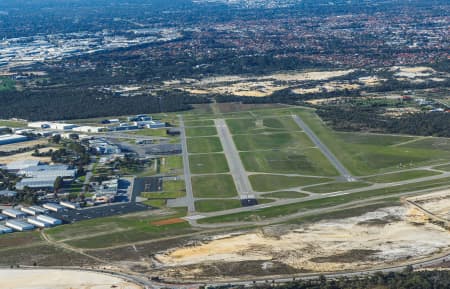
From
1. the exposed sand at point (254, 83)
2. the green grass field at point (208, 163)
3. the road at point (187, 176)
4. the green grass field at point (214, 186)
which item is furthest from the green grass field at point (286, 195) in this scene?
the exposed sand at point (254, 83)

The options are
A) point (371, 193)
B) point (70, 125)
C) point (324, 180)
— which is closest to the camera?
point (371, 193)

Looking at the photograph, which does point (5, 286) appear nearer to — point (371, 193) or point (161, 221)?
point (161, 221)

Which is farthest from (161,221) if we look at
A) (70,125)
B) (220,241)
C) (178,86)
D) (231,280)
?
(178,86)

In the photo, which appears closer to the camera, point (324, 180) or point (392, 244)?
point (392, 244)

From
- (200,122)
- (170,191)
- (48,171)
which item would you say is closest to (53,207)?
(170,191)

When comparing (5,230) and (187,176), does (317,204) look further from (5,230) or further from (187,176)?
(5,230)

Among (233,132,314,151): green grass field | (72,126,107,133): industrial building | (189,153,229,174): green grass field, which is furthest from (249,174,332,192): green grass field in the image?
(72,126,107,133): industrial building
